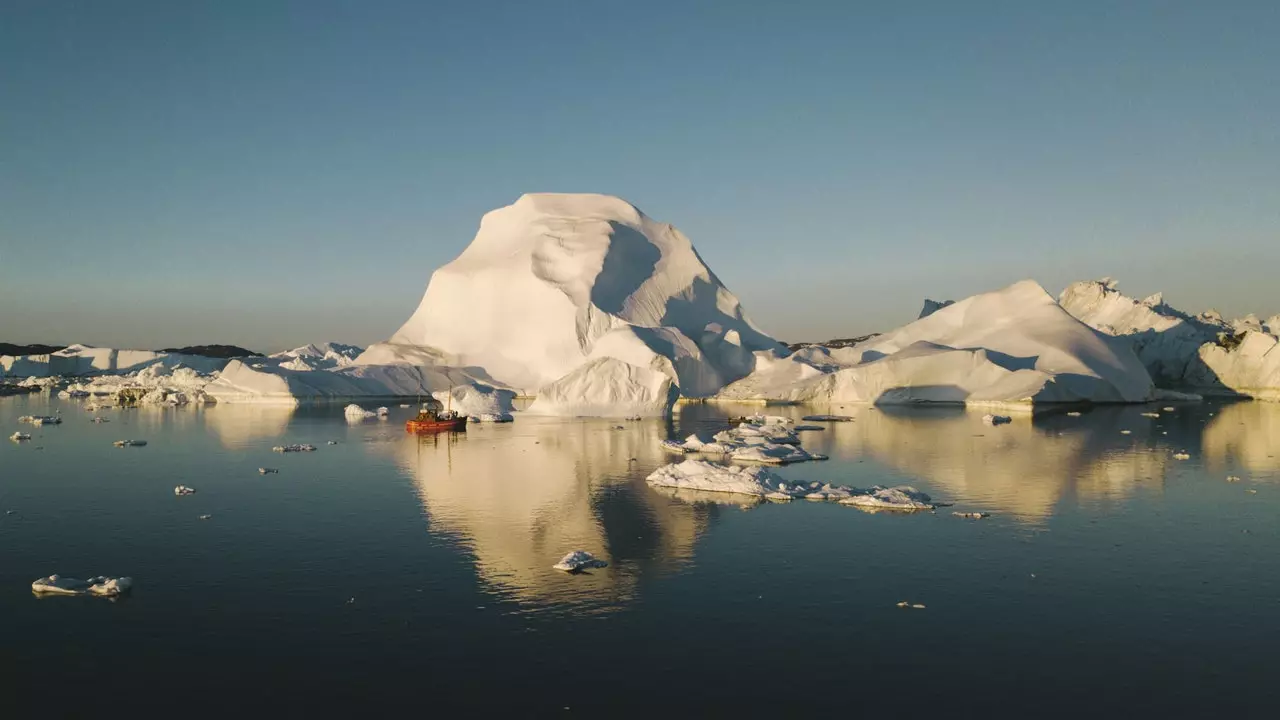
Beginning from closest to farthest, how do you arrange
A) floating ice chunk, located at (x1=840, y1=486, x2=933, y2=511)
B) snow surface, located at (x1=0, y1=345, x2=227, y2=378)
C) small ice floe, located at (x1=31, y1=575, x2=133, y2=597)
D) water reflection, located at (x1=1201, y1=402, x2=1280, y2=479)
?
small ice floe, located at (x1=31, y1=575, x2=133, y2=597) → floating ice chunk, located at (x1=840, y1=486, x2=933, y2=511) → water reflection, located at (x1=1201, y1=402, x2=1280, y2=479) → snow surface, located at (x1=0, y1=345, x2=227, y2=378)

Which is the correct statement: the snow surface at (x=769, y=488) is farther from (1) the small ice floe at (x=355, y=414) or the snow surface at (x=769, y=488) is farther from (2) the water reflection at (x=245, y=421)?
(1) the small ice floe at (x=355, y=414)

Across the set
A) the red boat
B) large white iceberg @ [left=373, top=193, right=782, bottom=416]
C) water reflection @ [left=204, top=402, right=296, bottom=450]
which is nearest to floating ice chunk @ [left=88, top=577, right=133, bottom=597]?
water reflection @ [left=204, top=402, right=296, bottom=450]

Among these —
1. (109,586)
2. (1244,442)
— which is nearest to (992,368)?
(1244,442)

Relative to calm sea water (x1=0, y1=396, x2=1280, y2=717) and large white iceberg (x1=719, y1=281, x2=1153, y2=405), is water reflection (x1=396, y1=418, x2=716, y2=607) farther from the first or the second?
large white iceberg (x1=719, y1=281, x2=1153, y2=405)

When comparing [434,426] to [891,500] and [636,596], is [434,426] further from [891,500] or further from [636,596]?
[636,596]

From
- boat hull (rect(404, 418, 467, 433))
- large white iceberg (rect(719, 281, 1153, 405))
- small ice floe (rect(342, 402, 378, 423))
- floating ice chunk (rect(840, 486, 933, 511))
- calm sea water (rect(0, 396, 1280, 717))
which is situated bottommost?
calm sea water (rect(0, 396, 1280, 717))

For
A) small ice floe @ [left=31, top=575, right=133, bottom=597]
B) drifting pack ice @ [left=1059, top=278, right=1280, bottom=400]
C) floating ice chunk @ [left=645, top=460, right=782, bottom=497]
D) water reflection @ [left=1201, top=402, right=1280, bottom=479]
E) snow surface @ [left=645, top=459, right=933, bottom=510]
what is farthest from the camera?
drifting pack ice @ [left=1059, top=278, right=1280, bottom=400]

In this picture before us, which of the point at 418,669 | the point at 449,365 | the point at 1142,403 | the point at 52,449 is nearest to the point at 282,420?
the point at 52,449

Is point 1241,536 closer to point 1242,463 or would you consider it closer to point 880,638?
point 880,638
